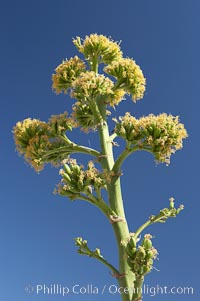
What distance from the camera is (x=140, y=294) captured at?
604cm

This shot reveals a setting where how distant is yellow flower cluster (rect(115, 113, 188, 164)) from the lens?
734 centimetres

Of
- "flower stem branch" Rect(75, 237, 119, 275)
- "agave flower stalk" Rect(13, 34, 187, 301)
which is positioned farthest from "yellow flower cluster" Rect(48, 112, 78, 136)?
"flower stem branch" Rect(75, 237, 119, 275)

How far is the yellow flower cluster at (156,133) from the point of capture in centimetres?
734

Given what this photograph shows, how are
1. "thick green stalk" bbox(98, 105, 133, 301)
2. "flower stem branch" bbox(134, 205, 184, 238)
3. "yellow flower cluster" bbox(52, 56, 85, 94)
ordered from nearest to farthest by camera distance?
"thick green stalk" bbox(98, 105, 133, 301), "flower stem branch" bbox(134, 205, 184, 238), "yellow flower cluster" bbox(52, 56, 85, 94)

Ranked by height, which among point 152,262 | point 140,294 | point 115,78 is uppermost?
point 115,78

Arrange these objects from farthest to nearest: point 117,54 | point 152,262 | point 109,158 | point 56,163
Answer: point 117,54, point 56,163, point 109,158, point 152,262

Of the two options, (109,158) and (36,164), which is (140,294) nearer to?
(109,158)

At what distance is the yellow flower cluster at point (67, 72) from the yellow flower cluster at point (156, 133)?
2108 millimetres

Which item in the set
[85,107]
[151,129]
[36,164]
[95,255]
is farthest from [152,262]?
[85,107]

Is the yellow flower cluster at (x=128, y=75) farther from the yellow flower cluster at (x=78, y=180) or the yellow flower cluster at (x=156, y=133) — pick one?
the yellow flower cluster at (x=78, y=180)

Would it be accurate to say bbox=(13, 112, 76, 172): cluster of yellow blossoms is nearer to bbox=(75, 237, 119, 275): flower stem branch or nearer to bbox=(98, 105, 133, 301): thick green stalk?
bbox=(98, 105, 133, 301): thick green stalk

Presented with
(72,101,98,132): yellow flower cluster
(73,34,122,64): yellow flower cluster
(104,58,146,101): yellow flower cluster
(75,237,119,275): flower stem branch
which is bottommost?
(75,237,119,275): flower stem branch

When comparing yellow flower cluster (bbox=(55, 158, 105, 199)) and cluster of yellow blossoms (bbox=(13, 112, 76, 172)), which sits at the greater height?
cluster of yellow blossoms (bbox=(13, 112, 76, 172))

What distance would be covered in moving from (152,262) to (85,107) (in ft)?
13.3
